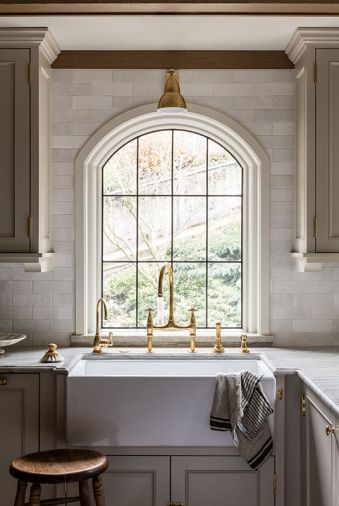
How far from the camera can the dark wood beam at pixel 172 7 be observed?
128 inches

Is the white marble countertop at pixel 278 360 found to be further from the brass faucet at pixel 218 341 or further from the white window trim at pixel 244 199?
the white window trim at pixel 244 199

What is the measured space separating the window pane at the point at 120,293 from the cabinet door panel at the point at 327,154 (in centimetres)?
114

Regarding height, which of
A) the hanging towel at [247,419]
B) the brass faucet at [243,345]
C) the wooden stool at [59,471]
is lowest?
the wooden stool at [59,471]

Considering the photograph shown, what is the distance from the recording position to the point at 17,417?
3406mm

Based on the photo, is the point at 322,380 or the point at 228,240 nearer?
the point at 322,380

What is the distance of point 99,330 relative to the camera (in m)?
3.92

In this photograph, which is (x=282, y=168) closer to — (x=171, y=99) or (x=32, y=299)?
(x=171, y=99)

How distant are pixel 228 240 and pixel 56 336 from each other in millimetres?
1122

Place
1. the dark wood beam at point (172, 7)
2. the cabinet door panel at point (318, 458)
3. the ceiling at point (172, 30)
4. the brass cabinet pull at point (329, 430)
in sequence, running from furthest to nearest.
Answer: the ceiling at point (172, 30) → the dark wood beam at point (172, 7) → the cabinet door panel at point (318, 458) → the brass cabinet pull at point (329, 430)

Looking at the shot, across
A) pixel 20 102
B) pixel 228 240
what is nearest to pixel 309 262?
pixel 228 240

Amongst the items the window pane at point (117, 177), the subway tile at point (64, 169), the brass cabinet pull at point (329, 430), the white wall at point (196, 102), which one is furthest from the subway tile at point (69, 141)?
the brass cabinet pull at point (329, 430)

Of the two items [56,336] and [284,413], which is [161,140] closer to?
[56,336]

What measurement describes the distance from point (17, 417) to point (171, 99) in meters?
1.67

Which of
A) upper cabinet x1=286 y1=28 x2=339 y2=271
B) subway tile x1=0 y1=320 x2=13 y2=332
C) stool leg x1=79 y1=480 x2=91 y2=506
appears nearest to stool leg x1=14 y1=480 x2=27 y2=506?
stool leg x1=79 y1=480 x2=91 y2=506
